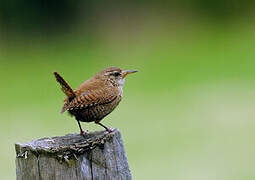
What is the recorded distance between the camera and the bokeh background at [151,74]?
342 inches

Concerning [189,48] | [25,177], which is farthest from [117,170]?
[189,48]

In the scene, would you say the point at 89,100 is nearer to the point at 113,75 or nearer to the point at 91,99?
the point at 91,99

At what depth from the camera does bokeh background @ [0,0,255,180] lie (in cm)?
869

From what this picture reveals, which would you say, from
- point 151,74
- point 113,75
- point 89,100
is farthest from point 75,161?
point 151,74

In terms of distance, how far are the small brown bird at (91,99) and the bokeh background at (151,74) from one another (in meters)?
3.74

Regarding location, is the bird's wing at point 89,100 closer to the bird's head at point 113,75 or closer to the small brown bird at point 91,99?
the small brown bird at point 91,99

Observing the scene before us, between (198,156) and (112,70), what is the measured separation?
4199 mm

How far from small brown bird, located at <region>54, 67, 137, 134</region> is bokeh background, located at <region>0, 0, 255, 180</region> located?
3.74m

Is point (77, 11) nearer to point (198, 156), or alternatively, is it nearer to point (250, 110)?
point (250, 110)

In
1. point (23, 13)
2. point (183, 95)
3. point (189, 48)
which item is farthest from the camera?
point (189, 48)

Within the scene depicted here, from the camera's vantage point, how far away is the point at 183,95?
12.0 metres

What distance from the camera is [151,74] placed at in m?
14.1

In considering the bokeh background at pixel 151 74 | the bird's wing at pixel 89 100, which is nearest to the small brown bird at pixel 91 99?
the bird's wing at pixel 89 100

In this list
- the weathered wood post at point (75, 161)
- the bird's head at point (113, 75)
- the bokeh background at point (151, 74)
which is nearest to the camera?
the weathered wood post at point (75, 161)
